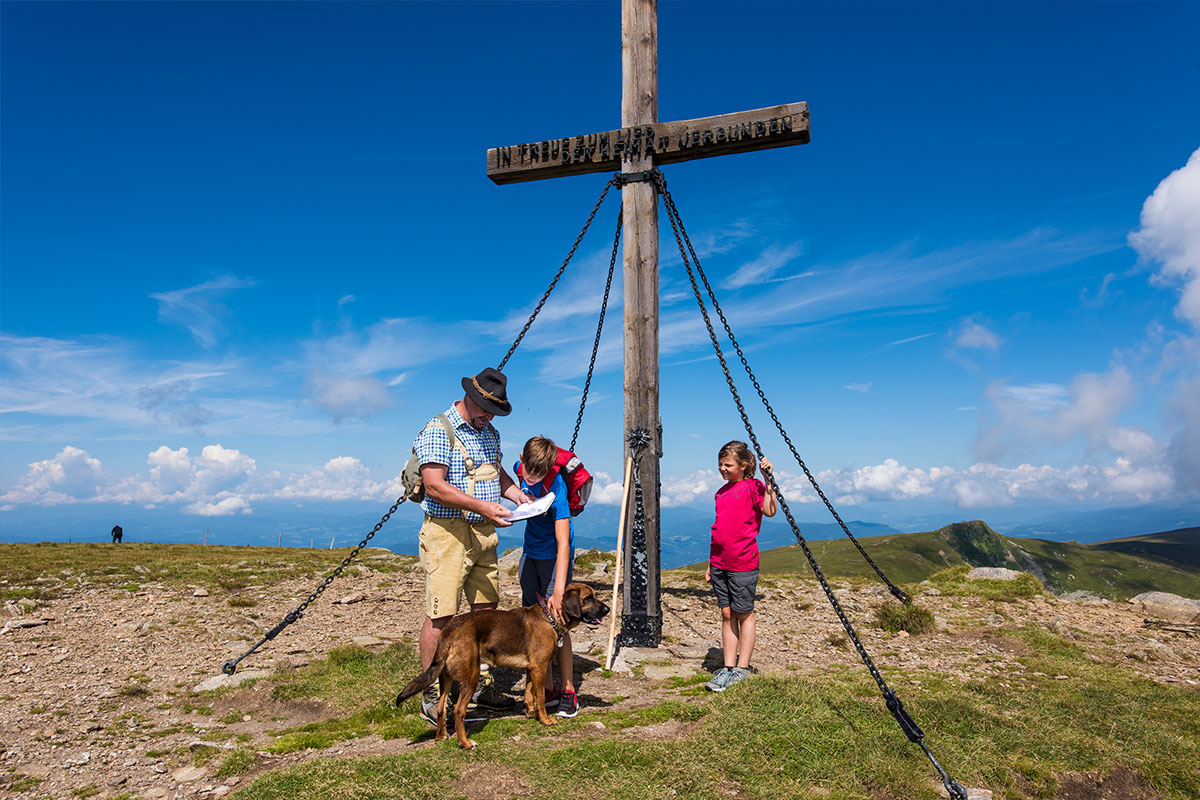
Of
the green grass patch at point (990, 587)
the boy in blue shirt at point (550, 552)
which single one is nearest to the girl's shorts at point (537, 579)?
the boy in blue shirt at point (550, 552)

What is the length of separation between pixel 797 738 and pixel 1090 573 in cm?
20646

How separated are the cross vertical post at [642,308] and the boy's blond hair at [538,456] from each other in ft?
8.94

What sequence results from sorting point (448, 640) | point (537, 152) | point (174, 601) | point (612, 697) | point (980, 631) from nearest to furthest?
1. point (448, 640)
2. point (612, 697)
3. point (537, 152)
4. point (980, 631)
5. point (174, 601)

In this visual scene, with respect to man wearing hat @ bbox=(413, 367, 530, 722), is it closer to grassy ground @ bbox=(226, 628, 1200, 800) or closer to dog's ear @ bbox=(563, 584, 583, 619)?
dog's ear @ bbox=(563, 584, 583, 619)

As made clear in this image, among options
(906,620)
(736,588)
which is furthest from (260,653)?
(906,620)

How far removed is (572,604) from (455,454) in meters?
1.83

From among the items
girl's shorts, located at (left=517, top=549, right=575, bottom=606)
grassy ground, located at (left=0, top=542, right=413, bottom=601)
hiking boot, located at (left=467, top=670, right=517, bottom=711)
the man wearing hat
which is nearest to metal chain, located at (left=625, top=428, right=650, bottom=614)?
girl's shorts, located at (left=517, top=549, right=575, bottom=606)

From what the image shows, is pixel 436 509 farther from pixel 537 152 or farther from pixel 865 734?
pixel 537 152

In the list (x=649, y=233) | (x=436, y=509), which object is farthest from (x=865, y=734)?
(x=649, y=233)

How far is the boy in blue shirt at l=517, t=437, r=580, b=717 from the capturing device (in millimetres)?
5895

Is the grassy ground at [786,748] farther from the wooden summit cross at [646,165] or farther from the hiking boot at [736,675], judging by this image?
the wooden summit cross at [646,165]

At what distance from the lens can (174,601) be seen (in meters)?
12.1

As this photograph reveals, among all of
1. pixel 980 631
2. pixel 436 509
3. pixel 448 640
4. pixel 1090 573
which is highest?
pixel 436 509

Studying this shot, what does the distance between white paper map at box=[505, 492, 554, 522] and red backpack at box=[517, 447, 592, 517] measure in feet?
1.31
